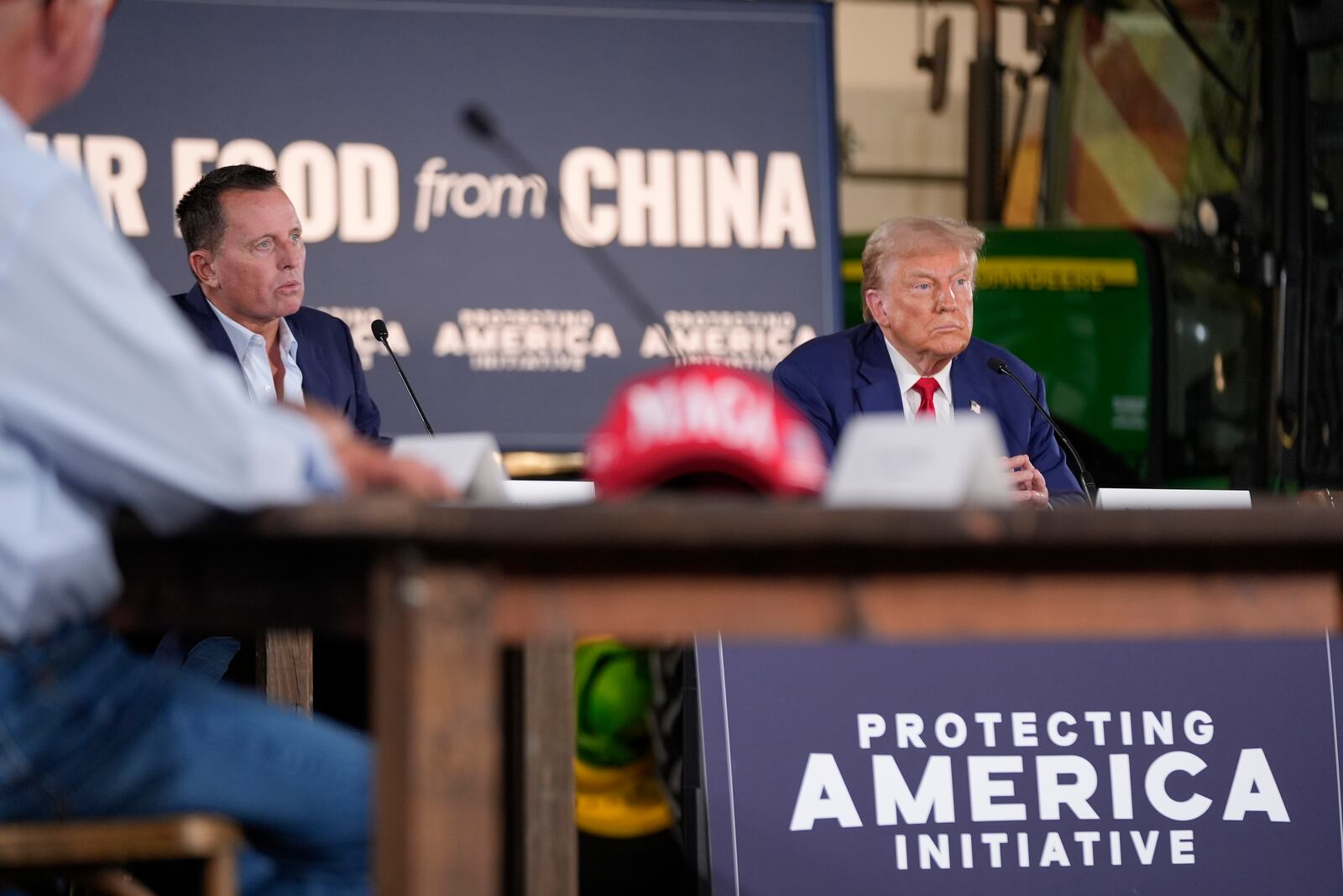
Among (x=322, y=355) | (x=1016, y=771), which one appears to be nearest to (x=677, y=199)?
(x=322, y=355)

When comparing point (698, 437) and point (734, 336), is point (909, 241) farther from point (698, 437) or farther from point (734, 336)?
point (698, 437)

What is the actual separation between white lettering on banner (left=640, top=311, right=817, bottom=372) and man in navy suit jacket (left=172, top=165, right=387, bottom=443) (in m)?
0.98

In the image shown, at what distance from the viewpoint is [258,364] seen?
3219 mm

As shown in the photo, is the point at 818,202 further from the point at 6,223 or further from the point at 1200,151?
the point at 6,223

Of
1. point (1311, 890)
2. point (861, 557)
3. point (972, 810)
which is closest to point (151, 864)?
point (861, 557)

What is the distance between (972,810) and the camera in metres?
2.43

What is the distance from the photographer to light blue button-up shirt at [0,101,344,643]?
4.05 feet

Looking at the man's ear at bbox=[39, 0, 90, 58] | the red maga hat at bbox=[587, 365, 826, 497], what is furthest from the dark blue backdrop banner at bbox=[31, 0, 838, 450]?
the red maga hat at bbox=[587, 365, 826, 497]

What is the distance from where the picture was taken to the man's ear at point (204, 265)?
3271 mm

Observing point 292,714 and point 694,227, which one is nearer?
point 292,714

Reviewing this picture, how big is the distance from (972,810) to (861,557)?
4.29 feet

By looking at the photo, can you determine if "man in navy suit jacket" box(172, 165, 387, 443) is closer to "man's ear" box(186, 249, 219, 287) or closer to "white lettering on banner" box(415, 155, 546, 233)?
"man's ear" box(186, 249, 219, 287)

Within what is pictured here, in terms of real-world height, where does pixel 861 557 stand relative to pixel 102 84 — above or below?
below

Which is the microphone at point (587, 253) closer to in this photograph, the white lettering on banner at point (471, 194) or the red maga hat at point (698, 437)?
the white lettering on banner at point (471, 194)
